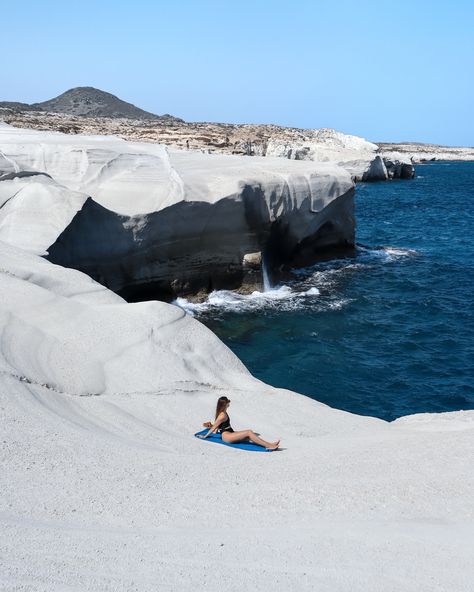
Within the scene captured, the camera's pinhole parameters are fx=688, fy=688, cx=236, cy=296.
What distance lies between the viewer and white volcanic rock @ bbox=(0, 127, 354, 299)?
20.6 m

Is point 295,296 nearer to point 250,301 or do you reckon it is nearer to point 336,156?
point 250,301

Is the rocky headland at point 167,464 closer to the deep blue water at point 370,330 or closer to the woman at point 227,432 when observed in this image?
the woman at point 227,432

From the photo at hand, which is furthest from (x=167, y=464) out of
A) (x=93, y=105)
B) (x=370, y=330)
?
(x=93, y=105)

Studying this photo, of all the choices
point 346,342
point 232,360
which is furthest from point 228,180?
point 232,360

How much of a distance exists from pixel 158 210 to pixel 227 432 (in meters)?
13.7

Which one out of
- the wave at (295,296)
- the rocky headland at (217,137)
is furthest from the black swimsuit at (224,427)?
the rocky headland at (217,137)

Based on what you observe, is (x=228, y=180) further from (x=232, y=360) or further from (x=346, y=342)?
(x=232, y=360)

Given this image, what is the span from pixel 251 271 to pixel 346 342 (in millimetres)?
6090

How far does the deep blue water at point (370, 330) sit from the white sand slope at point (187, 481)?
576cm

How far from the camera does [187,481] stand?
6875 millimetres

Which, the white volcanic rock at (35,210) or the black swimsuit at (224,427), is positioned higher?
the white volcanic rock at (35,210)

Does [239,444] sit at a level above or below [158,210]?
below

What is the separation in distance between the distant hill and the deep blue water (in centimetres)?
9608

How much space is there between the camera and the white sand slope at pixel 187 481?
4930 mm
